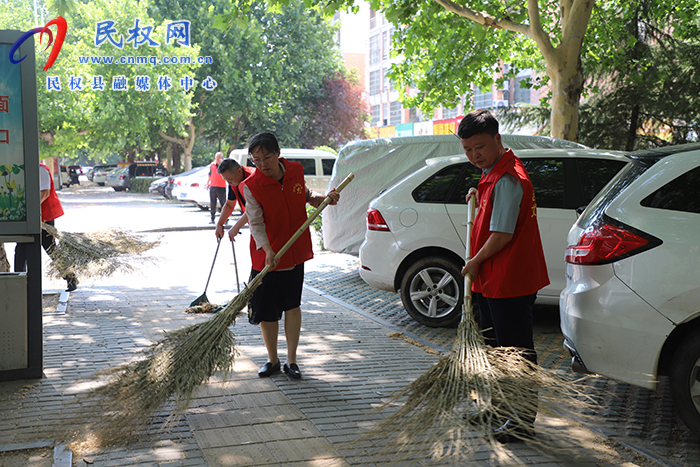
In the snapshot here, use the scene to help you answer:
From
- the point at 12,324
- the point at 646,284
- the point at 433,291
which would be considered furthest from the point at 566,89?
the point at 12,324

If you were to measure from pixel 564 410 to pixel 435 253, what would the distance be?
3.79 m

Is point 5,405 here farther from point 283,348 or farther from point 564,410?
point 564,410

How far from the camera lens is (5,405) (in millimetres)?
4449

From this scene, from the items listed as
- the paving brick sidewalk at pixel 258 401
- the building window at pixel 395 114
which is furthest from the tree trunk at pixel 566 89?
the building window at pixel 395 114

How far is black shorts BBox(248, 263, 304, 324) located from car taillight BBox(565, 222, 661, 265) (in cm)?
199

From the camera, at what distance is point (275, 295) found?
4.93m

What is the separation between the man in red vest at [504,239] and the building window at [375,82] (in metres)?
55.5

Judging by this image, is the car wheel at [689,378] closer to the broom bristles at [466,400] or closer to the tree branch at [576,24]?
the broom bristles at [466,400]

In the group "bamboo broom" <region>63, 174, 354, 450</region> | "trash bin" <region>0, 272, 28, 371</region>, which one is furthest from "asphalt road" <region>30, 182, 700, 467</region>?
"trash bin" <region>0, 272, 28, 371</region>

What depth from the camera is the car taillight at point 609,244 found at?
3.75 metres

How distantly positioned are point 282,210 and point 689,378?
280 cm

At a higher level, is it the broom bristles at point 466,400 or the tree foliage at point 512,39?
the tree foliage at point 512,39

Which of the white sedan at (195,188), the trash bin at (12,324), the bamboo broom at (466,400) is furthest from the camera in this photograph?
the white sedan at (195,188)

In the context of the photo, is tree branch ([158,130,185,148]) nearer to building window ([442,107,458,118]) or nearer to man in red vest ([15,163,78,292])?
building window ([442,107,458,118])
